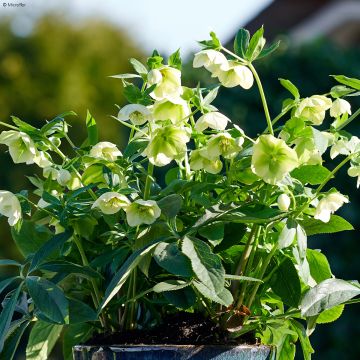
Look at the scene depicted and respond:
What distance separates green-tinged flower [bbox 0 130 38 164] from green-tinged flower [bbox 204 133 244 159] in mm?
245

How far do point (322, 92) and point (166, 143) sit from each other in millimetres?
3279

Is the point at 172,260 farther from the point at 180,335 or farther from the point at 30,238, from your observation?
the point at 30,238

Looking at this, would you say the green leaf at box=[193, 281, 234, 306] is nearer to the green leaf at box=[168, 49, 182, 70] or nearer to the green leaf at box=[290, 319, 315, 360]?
the green leaf at box=[290, 319, 315, 360]

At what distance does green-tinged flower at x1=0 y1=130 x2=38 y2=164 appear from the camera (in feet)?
3.69

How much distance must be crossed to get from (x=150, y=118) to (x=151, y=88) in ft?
0.13

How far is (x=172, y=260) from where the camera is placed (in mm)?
1015

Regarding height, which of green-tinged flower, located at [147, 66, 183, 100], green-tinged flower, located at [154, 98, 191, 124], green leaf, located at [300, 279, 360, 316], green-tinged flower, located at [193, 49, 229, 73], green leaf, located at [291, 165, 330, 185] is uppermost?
green-tinged flower, located at [193, 49, 229, 73]

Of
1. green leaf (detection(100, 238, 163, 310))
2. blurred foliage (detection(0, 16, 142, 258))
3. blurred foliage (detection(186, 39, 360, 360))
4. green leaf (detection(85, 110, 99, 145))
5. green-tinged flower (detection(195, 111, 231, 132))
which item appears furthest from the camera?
blurred foliage (detection(0, 16, 142, 258))

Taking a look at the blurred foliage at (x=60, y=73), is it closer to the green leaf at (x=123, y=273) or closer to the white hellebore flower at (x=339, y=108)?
the white hellebore flower at (x=339, y=108)

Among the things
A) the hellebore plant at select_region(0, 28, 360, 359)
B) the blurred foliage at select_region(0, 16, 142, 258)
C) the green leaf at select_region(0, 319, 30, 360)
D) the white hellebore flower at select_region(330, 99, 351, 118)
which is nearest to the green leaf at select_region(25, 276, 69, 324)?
the hellebore plant at select_region(0, 28, 360, 359)

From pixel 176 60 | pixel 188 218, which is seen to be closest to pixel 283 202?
pixel 188 218

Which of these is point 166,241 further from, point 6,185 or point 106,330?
point 6,185

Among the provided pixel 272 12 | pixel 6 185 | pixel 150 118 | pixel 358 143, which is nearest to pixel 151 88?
pixel 150 118

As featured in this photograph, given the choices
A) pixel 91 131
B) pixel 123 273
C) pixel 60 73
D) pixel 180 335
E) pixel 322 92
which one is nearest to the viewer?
pixel 123 273
